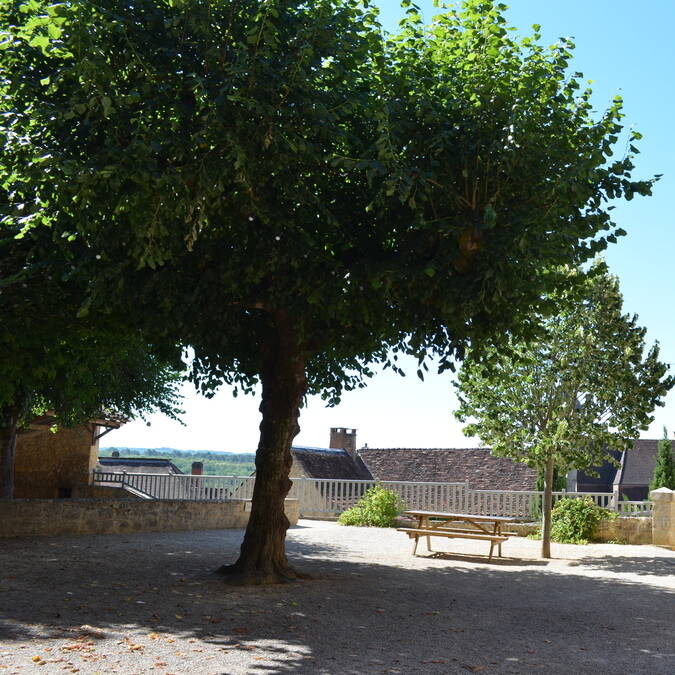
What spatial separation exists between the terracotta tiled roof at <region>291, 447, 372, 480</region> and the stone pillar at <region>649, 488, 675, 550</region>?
58.9 ft

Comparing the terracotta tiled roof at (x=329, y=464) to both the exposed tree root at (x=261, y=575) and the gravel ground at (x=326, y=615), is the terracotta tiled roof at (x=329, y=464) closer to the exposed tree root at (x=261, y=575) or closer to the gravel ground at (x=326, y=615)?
the gravel ground at (x=326, y=615)

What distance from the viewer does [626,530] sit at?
18562mm

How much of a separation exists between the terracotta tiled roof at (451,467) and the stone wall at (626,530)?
16.0 metres

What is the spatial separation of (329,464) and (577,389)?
2175cm

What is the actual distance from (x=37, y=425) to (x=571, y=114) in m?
19.6

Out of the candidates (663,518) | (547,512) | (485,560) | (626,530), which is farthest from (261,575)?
(663,518)

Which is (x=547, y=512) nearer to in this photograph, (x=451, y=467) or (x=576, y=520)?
(x=576, y=520)

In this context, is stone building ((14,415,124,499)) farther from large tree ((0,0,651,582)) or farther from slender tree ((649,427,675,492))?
slender tree ((649,427,675,492))

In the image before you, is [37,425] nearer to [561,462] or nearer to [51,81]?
[561,462]

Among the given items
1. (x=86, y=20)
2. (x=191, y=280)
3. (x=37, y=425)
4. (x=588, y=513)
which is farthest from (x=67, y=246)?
(x=37, y=425)

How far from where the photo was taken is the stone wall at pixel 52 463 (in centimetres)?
2609

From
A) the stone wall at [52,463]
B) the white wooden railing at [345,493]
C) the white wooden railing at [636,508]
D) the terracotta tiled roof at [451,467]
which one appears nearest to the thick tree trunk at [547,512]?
the white wooden railing at [636,508]

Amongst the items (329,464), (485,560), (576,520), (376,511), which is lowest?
(485,560)

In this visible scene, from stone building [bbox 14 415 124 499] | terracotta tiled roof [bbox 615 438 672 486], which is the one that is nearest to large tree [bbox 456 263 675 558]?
stone building [bbox 14 415 124 499]
